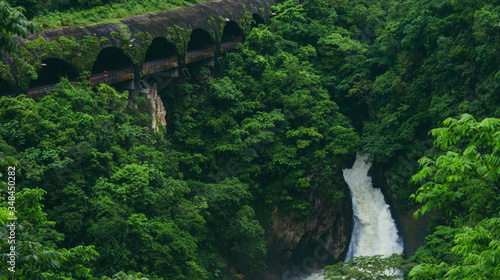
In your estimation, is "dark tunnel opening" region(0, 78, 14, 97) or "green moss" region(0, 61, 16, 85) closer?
"green moss" region(0, 61, 16, 85)

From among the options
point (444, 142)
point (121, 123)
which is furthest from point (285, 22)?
point (444, 142)

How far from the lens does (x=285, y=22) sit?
39750 mm

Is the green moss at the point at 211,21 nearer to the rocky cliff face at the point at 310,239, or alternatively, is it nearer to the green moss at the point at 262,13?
the green moss at the point at 262,13

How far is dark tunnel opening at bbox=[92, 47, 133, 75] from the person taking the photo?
97.1 ft

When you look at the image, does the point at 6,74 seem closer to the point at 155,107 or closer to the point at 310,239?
the point at 155,107

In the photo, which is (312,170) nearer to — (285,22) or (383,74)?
(383,74)

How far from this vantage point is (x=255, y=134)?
31.4 metres

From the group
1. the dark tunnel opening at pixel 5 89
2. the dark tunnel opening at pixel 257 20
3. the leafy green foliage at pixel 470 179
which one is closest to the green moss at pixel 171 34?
the dark tunnel opening at pixel 5 89

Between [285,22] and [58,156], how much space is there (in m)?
22.4

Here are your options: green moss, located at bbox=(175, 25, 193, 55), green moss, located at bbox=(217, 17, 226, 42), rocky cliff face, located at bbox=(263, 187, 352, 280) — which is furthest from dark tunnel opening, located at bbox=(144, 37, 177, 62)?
rocky cliff face, located at bbox=(263, 187, 352, 280)

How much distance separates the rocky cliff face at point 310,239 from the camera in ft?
104

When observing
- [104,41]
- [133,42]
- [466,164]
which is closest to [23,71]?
[104,41]

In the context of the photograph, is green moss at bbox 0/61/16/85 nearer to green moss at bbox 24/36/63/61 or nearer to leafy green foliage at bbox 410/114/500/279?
green moss at bbox 24/36/63/61

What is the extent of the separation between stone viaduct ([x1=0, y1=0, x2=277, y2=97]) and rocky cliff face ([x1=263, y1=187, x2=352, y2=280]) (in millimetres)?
10589
